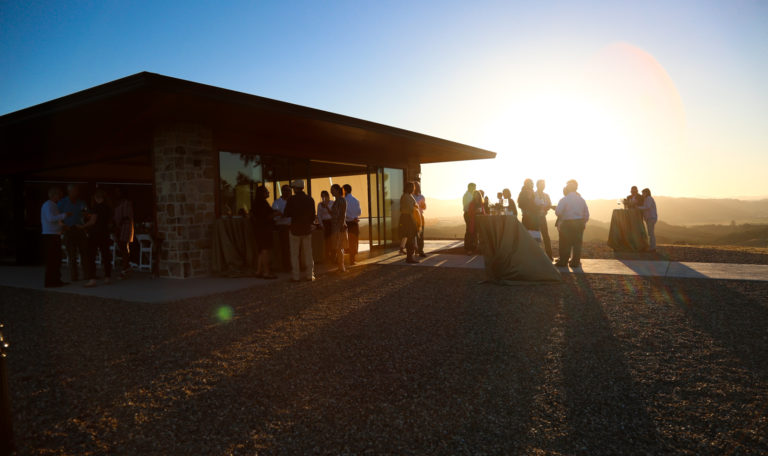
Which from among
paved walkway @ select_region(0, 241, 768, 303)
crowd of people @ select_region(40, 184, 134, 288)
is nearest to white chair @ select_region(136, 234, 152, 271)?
paved walkway @ select_region(0, 241, 768, 303)

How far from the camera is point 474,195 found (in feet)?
36.5

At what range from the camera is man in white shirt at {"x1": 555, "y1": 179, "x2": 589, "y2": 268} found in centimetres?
870

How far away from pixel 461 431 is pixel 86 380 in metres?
2.97

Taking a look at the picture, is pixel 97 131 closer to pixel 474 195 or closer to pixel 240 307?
pixel 240 307

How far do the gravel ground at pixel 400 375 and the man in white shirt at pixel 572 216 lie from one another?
2591mm

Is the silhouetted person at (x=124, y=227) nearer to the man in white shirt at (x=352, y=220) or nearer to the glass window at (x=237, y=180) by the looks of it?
the glass window at (x=237, y=180)

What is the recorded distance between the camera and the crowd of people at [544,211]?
8734 mm

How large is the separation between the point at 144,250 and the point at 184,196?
2740mm

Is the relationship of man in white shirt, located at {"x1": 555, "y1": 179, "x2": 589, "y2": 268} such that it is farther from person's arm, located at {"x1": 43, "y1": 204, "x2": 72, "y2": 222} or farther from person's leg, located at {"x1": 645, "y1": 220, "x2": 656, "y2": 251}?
person's arm, located at {"x1": 43, "y1": 204, "x2": 72, "y2": 222}

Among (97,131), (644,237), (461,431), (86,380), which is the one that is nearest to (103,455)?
(86,380)

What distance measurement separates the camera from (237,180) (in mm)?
9625

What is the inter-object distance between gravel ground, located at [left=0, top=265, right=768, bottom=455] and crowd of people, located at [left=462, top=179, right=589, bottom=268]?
8.63 feet

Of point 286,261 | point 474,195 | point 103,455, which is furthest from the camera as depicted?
point 474,195

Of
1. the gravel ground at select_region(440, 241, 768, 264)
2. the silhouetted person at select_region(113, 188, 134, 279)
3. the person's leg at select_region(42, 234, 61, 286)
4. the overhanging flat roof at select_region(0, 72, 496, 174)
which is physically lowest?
the gravel ground at select_region(440, 241, 768, 264)
